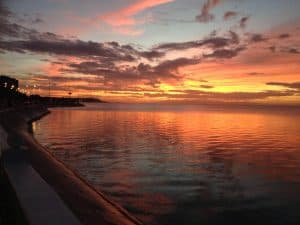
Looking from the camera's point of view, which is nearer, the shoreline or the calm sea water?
the shoreline

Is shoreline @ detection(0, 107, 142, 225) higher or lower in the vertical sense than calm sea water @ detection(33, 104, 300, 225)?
higher

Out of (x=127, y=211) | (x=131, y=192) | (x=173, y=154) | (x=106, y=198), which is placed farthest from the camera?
(x=173, y=154)

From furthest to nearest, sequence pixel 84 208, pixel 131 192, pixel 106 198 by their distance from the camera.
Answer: pixel 131 192
pixel 106 198
pixel 84 208

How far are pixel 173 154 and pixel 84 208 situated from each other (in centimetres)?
1932

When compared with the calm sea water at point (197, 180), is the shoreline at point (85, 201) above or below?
above

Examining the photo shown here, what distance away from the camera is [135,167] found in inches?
1028

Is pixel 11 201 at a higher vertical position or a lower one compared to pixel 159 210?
higher

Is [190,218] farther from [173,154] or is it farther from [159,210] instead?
[173,154]

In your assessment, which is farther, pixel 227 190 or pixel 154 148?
pixel 154 148

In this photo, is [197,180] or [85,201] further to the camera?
[197,180]

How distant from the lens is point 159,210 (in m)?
15.8

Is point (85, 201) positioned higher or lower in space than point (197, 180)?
higher

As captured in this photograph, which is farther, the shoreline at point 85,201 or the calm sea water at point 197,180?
the calm sea water at point 197,180

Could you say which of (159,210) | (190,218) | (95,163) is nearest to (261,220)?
(190,218)
